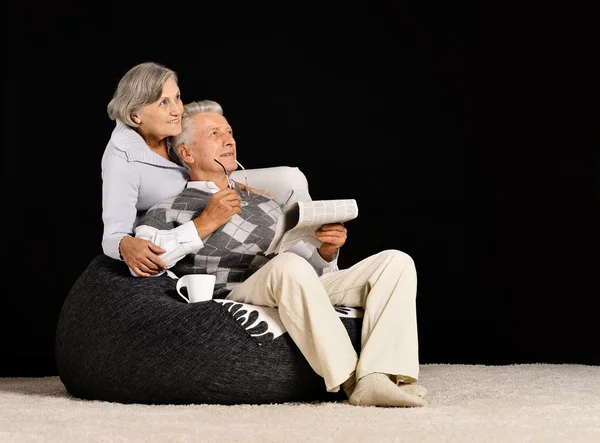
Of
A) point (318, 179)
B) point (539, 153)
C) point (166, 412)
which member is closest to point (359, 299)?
point (166, 412)

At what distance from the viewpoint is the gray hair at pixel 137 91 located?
331 centimetres

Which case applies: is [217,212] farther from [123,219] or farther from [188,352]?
[188,352]

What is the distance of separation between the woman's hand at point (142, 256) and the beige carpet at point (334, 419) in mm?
442

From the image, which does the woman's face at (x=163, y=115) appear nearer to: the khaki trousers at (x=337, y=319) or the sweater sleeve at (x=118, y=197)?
the sweater sleeve at (x=118, y=197)

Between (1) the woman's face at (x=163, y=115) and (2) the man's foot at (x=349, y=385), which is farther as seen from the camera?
(1) the woman's face at (x=163, y=115)

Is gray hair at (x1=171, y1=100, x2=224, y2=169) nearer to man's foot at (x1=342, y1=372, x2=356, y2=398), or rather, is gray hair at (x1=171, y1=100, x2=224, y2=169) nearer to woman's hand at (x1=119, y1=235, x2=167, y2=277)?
woman's hand at (x1=119, y1=235, x2=167, y2=277)

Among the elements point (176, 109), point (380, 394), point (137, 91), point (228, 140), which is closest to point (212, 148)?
point (228, 140)

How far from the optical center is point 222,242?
3127mm

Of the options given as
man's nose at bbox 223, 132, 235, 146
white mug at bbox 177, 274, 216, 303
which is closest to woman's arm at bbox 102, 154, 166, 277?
white mug at bbox 177, 274, 216, 303

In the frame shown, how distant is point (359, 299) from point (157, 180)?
849 mm

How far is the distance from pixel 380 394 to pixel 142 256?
893mm

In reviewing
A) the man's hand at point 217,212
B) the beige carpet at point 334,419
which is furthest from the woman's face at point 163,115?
the beige carpet at point 334,419

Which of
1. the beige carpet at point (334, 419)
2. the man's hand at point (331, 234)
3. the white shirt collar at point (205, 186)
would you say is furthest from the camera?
the white shirt collar at point (205, 186)

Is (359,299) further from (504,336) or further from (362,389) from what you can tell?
(504,336)
